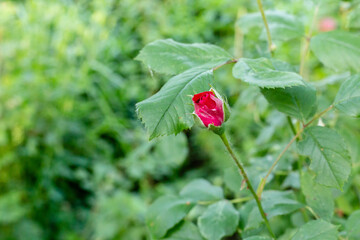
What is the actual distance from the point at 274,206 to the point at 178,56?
22 centimetres

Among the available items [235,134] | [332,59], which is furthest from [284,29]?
[235,134]

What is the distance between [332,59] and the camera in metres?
0.51

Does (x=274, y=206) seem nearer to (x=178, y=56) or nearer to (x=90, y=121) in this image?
(x=178, y=56)

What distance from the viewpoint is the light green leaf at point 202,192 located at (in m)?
0.54

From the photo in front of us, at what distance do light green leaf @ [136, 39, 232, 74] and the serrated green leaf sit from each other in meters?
0.03

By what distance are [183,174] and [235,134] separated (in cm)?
43

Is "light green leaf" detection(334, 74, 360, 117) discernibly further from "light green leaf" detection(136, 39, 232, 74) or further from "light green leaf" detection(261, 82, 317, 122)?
"light green leaf" detection(136, 39, 232, 74)

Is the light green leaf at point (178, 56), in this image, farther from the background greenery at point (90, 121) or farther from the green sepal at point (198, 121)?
the background greenery at point (90, 121)

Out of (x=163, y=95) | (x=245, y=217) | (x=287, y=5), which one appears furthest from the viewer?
(x=287, y=5)

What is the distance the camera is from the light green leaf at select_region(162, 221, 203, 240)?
49 centimetres

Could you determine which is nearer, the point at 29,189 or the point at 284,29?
the point at 284,29

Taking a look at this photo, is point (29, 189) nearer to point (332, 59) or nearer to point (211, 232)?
point (211, 232)

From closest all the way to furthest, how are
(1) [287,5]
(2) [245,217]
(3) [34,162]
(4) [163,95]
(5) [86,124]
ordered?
(4) [163,95], (2) [245,217], (1) [287,5], (3) [34,162], (5) [86,124]

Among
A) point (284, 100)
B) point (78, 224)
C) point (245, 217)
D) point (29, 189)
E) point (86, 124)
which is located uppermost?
point (284, 100)
